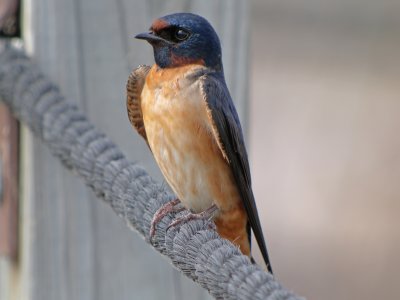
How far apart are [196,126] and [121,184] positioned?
0.41m

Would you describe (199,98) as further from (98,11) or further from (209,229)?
(209,229)

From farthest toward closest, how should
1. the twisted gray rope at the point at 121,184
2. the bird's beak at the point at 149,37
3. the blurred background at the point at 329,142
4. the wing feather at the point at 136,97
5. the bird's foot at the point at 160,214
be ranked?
the blurred background at the point at 329,142
the wing feather at the point at 136,97
the bird's beak at the point at 149,37
the bird's foot at the point at 160,214
the twisted gray rope at the point at 121,184

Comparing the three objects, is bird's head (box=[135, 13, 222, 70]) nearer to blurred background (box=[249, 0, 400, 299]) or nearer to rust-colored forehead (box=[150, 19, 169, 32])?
rust-colored forehead (box=[150, 19, 169, 32])

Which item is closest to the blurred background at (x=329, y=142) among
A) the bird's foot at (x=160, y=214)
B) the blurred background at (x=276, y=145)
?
the blurred background at (x=276, y=145)

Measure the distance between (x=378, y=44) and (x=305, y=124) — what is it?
828 mm

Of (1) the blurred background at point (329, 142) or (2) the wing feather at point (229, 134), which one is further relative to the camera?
(1) the blurred background at point (329, 142)

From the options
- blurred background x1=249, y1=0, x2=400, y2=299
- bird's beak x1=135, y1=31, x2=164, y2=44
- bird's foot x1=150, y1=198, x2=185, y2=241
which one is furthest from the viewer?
blurred background x1=249, y1=0, x2=400, y2=299

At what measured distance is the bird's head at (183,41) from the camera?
2.46 metres

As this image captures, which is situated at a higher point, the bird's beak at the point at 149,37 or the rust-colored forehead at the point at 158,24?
the rust-colored forehead at the point at 158,24

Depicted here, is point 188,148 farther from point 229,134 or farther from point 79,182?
point 79,182

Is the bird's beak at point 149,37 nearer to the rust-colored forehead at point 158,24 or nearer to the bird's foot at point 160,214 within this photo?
the rust-colored forehead at point 158,24

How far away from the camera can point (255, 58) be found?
6.96m

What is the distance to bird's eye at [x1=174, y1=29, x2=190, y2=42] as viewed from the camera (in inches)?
101

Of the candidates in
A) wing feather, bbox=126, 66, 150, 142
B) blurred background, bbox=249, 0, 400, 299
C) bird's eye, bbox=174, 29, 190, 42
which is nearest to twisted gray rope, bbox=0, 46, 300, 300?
wing feather, bbox=126, 66, 150, 142
